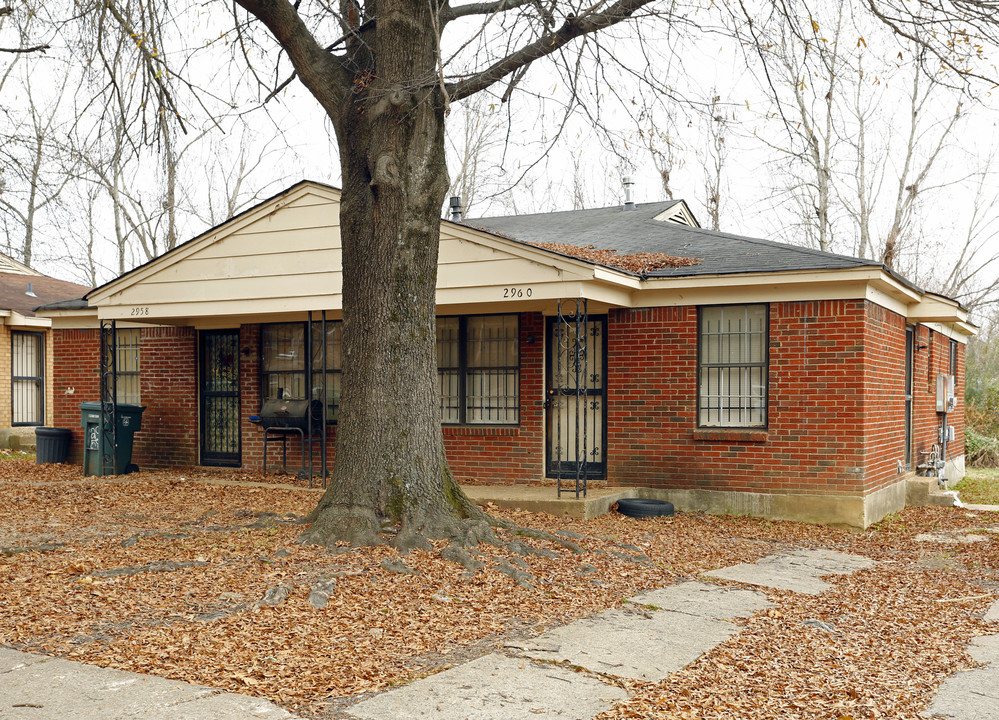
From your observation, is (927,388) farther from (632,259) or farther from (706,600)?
(706,600)

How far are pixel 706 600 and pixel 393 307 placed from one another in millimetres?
Result: 3545

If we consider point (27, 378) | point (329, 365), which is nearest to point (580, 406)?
point (329, 365)

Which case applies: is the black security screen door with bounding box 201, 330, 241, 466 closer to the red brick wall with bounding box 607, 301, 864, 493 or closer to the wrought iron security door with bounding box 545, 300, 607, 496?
the wrought iron security door with bounding box 545, 300, 607, 496

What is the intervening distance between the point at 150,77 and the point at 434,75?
325 centimetres

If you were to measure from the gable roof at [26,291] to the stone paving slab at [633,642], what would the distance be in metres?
18.1

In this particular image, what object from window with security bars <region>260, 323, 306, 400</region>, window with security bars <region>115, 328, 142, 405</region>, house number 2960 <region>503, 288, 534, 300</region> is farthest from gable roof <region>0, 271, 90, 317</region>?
house number 2960 <region>503, 288, 534, 300</region>

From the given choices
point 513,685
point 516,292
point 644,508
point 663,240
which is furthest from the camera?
point 663,240

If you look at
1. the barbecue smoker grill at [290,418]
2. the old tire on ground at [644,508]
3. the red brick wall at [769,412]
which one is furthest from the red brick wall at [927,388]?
the barbecue smoker grill at [290,418]

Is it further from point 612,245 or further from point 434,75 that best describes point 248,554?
point 612,245

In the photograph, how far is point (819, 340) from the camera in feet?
36.3

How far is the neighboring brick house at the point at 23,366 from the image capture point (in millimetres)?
20281

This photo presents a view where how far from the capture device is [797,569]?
8594mm

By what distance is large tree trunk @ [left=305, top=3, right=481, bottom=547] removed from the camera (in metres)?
8.16

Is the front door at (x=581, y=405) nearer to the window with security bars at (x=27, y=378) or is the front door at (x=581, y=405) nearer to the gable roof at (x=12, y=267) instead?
the window with security bars at (x=27, y=378)
